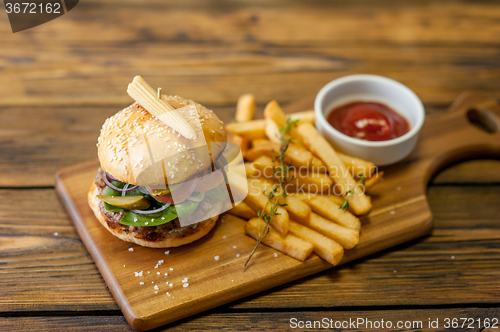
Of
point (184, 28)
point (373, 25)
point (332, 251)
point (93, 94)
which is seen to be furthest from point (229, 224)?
point (373, 25)

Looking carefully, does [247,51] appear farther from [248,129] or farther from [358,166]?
[358,166]

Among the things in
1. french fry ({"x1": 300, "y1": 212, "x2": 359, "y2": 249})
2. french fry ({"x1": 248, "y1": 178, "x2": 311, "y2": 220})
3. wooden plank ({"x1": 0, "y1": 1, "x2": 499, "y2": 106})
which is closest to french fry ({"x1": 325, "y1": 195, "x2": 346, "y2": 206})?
french fry ({"x1": 300, "y1": 212, "x2": 359, "y2": 249})

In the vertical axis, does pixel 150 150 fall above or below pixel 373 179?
above

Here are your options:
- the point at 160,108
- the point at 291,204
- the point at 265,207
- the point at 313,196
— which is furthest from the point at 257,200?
the point at 160,108

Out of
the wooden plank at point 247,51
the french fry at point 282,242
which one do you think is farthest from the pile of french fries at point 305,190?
the wooden plank at point 247,51

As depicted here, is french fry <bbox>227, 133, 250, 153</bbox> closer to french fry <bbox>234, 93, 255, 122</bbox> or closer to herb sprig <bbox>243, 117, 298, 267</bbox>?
french fry <bbox>234, 93, 255, 122</bbox>
